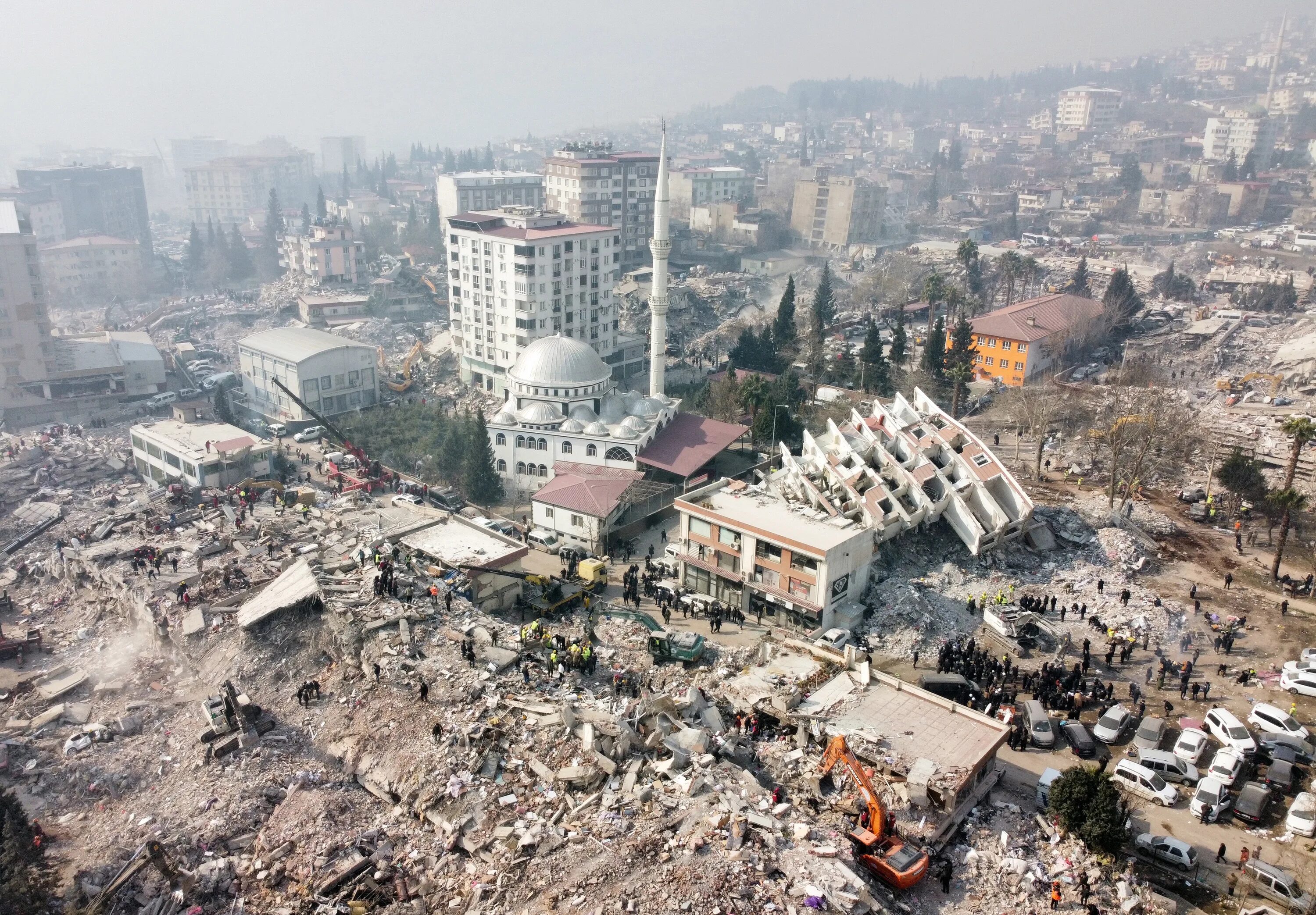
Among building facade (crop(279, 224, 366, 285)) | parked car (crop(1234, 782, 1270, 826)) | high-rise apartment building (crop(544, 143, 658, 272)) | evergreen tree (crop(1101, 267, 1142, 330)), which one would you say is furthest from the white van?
building facade (crop(279, 224, 366, 285))

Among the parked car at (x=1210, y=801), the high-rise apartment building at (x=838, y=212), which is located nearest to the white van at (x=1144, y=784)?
the parked car at (x=1210, y=801)

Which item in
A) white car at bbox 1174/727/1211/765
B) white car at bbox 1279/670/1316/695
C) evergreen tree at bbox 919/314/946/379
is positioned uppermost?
evergreen tree at bbox 919/314/946/379

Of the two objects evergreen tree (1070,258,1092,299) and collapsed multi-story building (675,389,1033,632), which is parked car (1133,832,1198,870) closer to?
collapsed multi-story building (675,389,1033,632)

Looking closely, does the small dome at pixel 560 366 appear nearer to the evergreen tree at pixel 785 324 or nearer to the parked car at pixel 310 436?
the parked car at pixel 310 436

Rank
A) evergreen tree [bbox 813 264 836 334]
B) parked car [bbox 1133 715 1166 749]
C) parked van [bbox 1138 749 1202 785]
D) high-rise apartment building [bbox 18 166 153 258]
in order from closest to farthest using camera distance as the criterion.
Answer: parked van [bbox 1138 749 1202 785]
parked car [bbox 1133 715 1166 749]
evergreen tree [bbox 813 264 836 334]
high-rise apartment building [bbox 18 166 153 258]

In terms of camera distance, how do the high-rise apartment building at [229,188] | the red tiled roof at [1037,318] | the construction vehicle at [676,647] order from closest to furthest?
1. the construction vehicle at [676,647]
2. the red tiled roof at [1037,318]
3. the high-rise apartment building at [229,188]

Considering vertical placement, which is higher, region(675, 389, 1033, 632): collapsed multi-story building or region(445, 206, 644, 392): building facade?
region(445, 206, 644, 392): building facade
